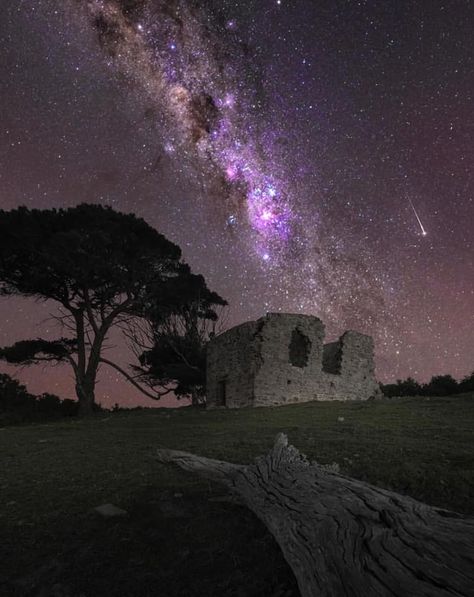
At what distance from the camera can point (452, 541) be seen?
246cm

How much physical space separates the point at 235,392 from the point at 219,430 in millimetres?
9086

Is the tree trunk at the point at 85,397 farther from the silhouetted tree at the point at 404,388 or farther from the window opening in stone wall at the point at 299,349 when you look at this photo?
the silhouetted tree at the point at 404,388

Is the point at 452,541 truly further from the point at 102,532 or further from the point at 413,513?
the point at 102,532

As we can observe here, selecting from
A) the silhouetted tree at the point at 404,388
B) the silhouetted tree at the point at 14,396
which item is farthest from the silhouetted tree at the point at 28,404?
the silhouetted tree at the point at 404,388

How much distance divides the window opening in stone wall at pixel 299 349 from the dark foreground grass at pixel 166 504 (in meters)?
10.0

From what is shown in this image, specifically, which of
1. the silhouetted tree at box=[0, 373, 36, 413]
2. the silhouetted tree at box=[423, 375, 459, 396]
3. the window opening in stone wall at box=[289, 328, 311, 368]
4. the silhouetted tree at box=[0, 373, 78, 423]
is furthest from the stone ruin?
the silhouetted tree at box=[0, 373, 36, 413]

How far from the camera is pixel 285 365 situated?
68.1ft

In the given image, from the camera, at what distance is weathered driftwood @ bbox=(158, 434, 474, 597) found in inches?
89.4

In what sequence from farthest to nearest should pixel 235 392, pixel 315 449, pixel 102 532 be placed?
pixel 235 392 → pixel 315 449 → pixel 102 532

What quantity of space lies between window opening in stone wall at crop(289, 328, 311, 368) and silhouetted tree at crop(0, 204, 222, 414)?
906cm

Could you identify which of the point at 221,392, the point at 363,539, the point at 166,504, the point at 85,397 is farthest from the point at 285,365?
the point at 363,539

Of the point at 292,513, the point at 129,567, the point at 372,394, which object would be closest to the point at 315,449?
the point at 292,513

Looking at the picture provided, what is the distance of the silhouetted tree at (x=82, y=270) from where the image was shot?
23.4 metres

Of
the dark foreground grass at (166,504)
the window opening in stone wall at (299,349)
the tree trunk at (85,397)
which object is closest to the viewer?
the dark foreground grass at (166,504)
